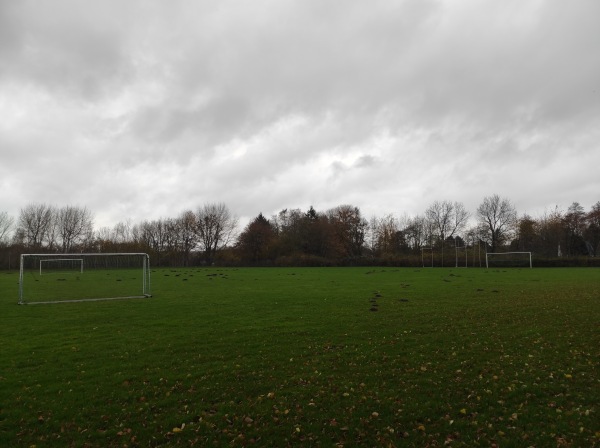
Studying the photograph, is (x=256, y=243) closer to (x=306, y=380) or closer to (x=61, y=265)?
(x=61, y=265)

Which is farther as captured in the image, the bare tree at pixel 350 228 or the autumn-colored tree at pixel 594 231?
the bare tree at pixel 350 228

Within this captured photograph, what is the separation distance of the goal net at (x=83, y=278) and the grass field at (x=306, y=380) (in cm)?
954

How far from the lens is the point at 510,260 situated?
7531 cm

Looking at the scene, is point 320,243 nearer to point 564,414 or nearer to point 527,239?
point 527,239

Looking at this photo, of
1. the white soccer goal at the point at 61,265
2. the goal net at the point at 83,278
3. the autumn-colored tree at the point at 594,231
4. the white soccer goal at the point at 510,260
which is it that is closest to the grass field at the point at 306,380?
the goal net at the point at 83,278

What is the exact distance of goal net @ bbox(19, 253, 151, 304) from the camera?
80.6 feet

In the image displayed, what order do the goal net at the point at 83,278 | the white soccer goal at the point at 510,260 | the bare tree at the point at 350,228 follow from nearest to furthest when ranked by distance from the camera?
1. the goal net at the point at 83,278
2. the white soccer goal at the point at 510,260
3. the bare tree at the point at 350,228

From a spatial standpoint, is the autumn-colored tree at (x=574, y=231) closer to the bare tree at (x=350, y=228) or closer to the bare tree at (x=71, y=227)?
the bare tree at (x=350, y=228)

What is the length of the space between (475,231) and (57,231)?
4144 inches

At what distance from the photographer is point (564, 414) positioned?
6.70 metres

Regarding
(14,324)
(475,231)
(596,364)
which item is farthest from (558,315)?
(475,231)

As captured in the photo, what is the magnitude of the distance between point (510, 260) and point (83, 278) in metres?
71.0

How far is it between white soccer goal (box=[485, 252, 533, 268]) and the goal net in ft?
197

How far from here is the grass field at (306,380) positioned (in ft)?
20.7
